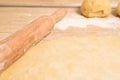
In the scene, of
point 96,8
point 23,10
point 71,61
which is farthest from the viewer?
point 23,10

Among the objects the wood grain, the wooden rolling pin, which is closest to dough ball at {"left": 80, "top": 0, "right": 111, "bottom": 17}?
the wood grain

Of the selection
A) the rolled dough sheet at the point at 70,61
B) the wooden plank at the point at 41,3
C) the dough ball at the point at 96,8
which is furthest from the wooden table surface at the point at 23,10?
the rolled dough sheet at the point at 70,61

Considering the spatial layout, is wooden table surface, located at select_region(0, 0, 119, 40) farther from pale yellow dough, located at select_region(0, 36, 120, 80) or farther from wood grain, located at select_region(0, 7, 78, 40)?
pale yellow dough, located at select_region(0, 36, 120, 80)

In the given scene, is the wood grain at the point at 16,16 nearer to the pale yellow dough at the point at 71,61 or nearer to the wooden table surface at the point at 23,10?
the wooden table surface at the point at 23,10

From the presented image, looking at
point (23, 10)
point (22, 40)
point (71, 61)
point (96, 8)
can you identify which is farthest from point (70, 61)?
point (23, 10)

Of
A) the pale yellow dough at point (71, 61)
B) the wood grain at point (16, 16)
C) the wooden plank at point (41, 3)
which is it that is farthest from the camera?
the wooden plank at point (41, 3)

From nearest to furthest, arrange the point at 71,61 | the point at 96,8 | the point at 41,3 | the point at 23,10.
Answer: the point at 71,61 → the point at 96,8 → the point at 23,10 → the point at 41,3

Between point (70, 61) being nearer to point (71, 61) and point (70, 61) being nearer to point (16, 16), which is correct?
point (71, 61)

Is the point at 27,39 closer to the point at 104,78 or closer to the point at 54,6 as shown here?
the point at 104,78

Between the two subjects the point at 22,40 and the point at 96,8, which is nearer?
the point at 22,40
